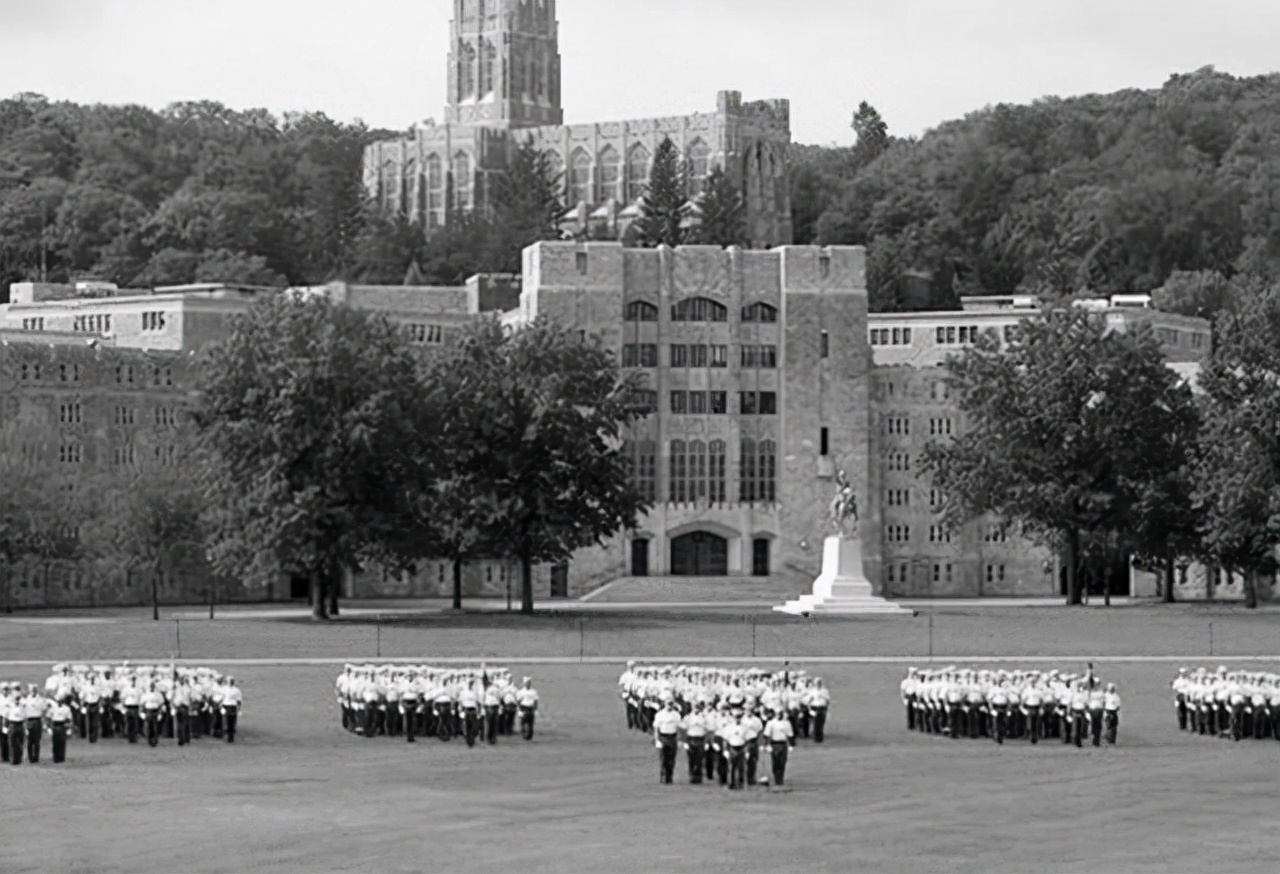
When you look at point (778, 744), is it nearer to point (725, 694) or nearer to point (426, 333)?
point (725, 694)

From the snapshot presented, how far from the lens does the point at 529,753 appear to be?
65.6 m

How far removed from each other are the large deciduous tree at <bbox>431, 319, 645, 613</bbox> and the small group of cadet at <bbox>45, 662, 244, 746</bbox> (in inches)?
2290

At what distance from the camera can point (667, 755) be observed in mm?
59812

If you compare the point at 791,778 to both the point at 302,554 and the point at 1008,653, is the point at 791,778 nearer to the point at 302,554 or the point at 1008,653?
the point at 1008,653

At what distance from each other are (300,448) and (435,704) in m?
50.7

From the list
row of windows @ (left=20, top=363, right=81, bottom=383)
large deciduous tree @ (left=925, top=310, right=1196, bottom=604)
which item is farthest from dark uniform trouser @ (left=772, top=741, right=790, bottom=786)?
row of windows @ (left=20, top=363, right=81, bottom=383)

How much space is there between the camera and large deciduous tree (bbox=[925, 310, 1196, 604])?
136 m

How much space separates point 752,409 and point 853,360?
6.18 m

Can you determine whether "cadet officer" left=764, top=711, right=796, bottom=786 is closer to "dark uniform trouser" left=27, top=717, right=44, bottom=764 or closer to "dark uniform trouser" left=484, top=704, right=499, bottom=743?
"dark uniform trouser" left=484, top=704, right=499, bottom=743

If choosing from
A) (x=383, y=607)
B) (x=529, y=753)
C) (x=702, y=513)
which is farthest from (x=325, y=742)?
(x=702, y=513)

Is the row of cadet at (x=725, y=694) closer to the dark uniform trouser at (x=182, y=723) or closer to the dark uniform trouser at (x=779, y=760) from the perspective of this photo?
the dark uniform trouser at (x=779, y=760)

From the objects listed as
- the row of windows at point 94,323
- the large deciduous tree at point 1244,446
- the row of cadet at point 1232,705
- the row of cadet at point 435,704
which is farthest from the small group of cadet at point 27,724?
the row of windows at point 94,323

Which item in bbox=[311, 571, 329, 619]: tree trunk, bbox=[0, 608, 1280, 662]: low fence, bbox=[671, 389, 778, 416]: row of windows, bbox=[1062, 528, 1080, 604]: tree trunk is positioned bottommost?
bbox=[0, 608, 1280, 662]: low fence

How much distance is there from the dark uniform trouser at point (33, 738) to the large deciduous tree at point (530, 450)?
64182mm
